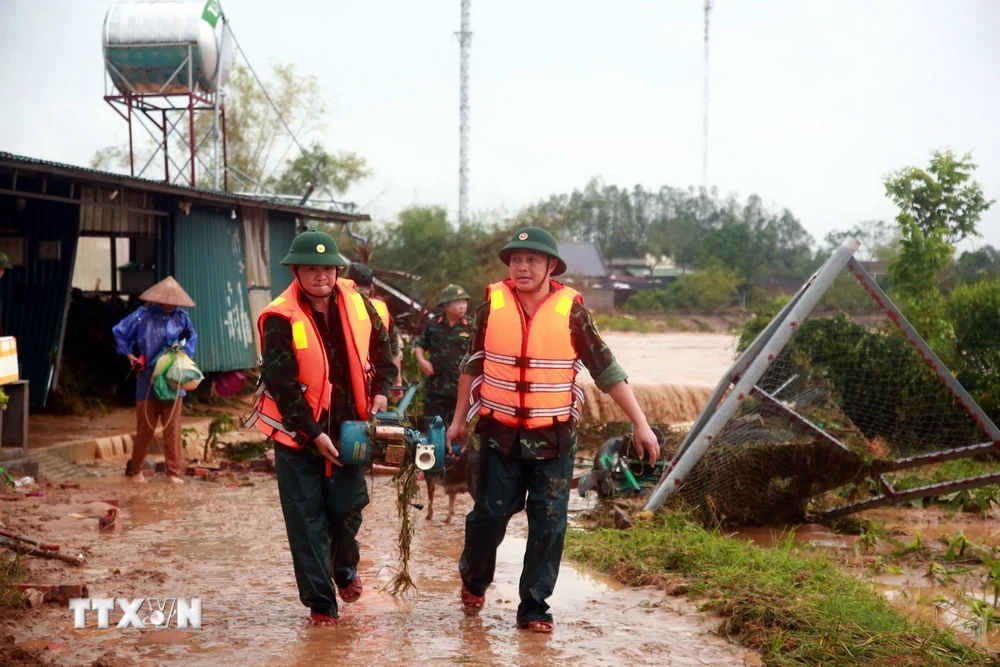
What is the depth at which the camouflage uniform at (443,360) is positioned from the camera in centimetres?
1061

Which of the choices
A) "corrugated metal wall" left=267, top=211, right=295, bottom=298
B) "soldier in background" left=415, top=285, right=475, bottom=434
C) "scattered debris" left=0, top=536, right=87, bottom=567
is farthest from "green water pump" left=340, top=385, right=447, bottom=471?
"corrugated metal wall" left=267, top=211, right=295, bottom=298

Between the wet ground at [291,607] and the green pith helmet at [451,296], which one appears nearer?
the wet ground at [291,607]

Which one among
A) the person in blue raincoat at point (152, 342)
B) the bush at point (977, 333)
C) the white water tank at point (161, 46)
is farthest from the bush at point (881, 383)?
the white water tank at point (161, 46)

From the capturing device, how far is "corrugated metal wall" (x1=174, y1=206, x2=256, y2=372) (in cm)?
1614

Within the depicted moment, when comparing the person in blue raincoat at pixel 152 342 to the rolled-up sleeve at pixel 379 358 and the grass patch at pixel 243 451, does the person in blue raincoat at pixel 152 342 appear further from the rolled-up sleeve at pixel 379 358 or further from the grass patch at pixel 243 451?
the rolled-up sleeve at pixel 379 358

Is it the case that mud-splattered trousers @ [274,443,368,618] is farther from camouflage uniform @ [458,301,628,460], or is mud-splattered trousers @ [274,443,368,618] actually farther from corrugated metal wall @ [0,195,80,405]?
corrugated metal wall @ [0,195,80,405]

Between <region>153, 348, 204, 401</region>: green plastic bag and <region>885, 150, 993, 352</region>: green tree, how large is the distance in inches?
366

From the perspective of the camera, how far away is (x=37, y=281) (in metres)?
14.7

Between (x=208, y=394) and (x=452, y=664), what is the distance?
12.1 m

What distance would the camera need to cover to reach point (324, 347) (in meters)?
5.61

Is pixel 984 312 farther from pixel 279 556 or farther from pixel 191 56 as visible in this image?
pixel 191 56

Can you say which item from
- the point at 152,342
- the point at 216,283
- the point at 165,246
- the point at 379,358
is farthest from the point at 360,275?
the point at 216,283

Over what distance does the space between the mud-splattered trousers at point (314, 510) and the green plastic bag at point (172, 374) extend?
5317 millimetres

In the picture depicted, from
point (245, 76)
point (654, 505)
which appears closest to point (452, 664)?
point (654, 505)
